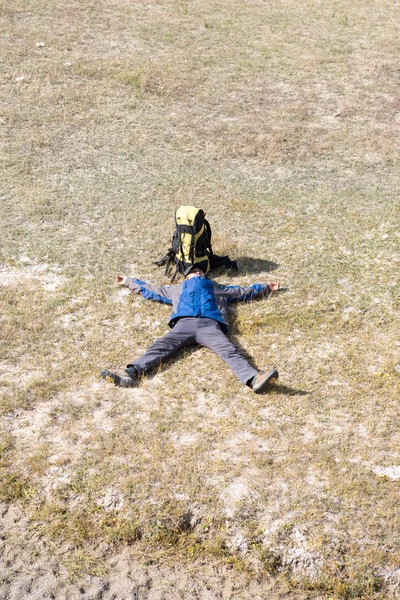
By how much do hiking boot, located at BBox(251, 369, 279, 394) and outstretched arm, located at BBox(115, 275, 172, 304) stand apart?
218 centimetres

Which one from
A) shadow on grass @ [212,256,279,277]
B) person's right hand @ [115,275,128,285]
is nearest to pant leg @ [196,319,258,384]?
person's right hand @ [115,275,128,285]

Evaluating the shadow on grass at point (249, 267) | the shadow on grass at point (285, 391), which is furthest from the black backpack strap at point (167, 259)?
the shadow on grass at point (285, 391)

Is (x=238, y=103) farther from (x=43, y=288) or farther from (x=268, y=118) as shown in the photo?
(x=43, y=288)

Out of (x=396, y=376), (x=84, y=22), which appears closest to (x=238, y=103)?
(x=84, y=22)

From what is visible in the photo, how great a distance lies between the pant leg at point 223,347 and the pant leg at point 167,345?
12 centimetres

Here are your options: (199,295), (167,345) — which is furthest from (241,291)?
(167,345)

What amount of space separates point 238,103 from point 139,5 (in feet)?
23.9

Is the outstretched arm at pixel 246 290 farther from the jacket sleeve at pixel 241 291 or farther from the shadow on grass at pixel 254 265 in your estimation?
the shadow on grass at pixel 254 265

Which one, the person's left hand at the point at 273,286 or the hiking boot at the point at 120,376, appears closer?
the hiking boot at the point at 120,376

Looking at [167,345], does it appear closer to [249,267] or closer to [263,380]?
[263,380]

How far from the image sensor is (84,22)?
2041cm

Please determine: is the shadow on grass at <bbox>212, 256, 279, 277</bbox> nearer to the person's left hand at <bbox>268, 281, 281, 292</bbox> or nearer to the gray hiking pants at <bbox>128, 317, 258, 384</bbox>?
the person's left hand at <bbox>268, 281, 281, 292</bbox>

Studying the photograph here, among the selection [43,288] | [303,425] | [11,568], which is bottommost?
[11,568]

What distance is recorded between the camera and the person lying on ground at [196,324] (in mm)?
8266
